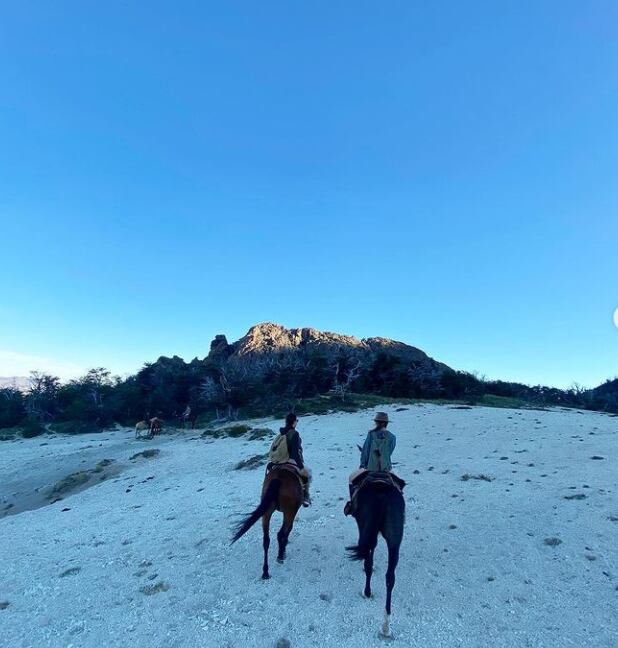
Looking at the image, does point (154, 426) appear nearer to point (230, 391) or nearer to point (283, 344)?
point (230, 391)

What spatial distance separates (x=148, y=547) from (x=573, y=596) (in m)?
7.80

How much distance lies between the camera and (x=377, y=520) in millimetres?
6027

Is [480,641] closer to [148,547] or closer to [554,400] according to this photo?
[148,547]

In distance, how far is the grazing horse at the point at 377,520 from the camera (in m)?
5.86

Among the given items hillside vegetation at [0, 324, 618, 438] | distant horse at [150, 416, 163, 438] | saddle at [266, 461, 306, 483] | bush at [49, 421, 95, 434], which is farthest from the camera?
hillside vegetation at [0, 324, 618, 438]

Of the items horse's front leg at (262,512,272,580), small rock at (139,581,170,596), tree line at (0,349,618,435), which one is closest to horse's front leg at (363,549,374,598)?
horse's front leg at (262,512,272,580)

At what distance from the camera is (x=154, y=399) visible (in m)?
43.3

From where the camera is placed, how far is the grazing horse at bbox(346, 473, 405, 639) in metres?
5.86

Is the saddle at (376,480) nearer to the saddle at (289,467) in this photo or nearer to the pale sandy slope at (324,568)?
the saddle at (289,467)

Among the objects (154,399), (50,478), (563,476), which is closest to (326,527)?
(563,476)

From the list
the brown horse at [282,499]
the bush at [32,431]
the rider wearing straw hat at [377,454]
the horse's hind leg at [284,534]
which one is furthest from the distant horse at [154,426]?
the rider wearing straw hat at [377,454]

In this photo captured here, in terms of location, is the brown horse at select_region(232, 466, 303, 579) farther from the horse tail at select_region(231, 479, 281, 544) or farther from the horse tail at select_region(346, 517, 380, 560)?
the horse tail at select_region(346, 517, 380, 560)

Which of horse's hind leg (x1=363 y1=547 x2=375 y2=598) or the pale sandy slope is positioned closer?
the pale sandy slope

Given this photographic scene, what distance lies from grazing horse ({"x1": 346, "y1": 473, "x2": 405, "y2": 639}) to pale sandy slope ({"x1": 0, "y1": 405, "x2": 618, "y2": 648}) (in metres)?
0.72
